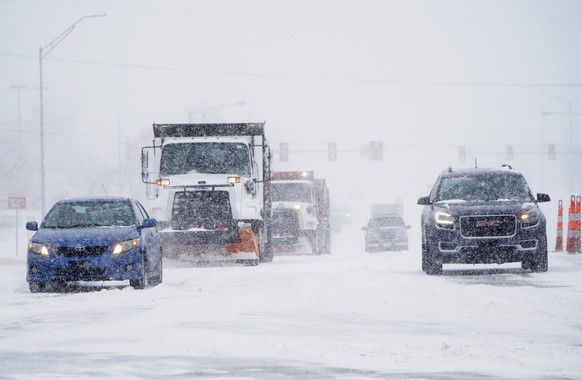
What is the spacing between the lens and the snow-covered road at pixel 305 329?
Result: 10.2 metres

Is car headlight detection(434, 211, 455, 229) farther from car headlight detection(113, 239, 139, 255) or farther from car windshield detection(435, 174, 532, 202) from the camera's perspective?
car headlight detection(113, 239, 139, 255)

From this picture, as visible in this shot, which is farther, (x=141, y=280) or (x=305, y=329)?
(x=141, y=280)

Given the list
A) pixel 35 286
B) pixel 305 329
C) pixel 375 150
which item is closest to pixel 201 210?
pixel 35 286

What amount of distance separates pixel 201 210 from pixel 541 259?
889cm

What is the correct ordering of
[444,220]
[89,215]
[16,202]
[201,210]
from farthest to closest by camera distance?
[16,202]
[201,210]
[444,220]
[89,215]

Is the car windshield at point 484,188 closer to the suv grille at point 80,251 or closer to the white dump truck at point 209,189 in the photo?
the white dump truck at point 209,189

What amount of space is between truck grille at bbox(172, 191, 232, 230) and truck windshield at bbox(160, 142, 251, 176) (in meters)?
0.86

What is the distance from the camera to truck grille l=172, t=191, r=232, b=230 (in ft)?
94.1

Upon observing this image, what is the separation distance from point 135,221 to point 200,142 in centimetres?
870

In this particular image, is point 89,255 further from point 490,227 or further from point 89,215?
point 490,227

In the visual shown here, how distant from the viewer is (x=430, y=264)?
2275 centimetres

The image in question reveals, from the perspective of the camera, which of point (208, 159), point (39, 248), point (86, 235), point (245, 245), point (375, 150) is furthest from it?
point (375, 150)

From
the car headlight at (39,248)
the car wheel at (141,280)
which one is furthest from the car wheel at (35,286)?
the car wheel at (141,280)

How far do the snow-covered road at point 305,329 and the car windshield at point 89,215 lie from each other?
138 cm
